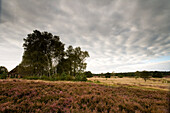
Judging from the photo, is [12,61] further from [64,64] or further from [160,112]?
[160,112]


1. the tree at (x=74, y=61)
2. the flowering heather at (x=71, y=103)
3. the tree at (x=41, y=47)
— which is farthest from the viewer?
the tree at (x=74, y=61)

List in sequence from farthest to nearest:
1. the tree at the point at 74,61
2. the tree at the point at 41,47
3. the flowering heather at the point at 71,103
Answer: the tree at the point at 74,61
the tree at the point at 41,47
the flowering heather at the point at 71,103

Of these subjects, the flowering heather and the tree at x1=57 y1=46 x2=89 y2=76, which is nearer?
the flowering heather

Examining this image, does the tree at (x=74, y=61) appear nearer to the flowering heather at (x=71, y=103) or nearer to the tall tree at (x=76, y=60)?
the tall tree at (x=76, y=60)

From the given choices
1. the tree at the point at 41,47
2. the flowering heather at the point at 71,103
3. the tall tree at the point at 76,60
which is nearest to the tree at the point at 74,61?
the tall tree at the point at 76,60

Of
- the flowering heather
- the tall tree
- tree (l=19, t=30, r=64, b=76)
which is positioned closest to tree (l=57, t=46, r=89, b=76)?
the tall tree

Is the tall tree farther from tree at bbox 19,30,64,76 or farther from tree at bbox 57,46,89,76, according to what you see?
tree at bbox 19,30,64,76

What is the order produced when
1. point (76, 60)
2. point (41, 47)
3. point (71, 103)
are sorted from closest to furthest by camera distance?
point (71, 103) < point (41, 47) < point (76, 60)

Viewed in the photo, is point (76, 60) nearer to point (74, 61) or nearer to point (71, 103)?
point (74, 61)

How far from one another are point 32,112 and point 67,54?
1447 inches

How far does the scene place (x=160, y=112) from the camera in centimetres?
384

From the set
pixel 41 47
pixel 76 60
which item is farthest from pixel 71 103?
pixel 76 60

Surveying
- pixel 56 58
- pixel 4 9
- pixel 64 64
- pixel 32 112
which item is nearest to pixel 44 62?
pixel 56 58

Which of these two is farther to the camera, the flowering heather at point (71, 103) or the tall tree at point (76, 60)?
the tall tree at point (76, 60)
